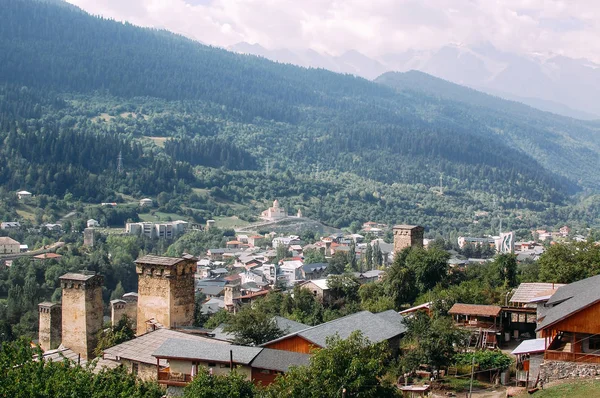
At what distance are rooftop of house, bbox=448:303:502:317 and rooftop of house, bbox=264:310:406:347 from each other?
2102 millimetres

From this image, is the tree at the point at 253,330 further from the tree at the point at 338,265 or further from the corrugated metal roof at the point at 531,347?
the tree at the point at 338,265

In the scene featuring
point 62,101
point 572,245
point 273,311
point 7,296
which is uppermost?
point 62,101

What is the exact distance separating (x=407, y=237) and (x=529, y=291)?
50.3 feet

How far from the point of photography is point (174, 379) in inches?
995

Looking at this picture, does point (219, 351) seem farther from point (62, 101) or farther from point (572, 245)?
point (62, 101)

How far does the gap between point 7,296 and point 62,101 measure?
13418cm

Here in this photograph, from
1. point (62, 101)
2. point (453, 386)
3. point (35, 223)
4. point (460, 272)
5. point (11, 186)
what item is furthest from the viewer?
point (62, 101)

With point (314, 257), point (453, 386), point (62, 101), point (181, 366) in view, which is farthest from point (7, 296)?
point (62, 101)

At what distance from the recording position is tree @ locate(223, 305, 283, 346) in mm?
29109

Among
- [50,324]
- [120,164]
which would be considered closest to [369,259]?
[50,324]

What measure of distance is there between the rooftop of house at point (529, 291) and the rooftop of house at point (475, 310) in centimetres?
125

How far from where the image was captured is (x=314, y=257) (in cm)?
8719

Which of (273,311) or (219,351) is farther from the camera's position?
(273,311)

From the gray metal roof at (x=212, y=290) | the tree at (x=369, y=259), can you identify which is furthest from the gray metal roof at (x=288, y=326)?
the tree at (x=369, y=259)
